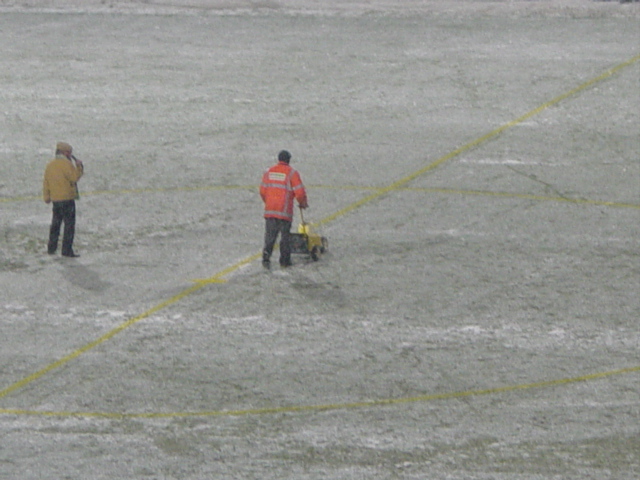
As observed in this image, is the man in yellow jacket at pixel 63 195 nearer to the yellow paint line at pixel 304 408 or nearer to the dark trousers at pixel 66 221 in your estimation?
the dark trousers at pixel 66 221

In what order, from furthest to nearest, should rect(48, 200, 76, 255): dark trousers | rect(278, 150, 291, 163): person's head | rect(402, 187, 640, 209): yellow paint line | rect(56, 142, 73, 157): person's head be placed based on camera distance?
rect(402, 187, 640, 209): yellow paint line → rect(56, 142, 73, 157): person's head → rect(48, 200, 76, 255): dark trousers → rect(278, 150, 291, 163): person's head

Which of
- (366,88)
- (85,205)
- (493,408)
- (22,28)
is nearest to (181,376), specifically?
(493,408)

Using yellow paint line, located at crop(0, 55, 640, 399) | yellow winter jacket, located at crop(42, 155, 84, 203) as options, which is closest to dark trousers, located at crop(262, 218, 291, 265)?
yellow paint line, located at crop(0, 55, 640, 399)

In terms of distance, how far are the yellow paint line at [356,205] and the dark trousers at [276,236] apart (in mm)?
457

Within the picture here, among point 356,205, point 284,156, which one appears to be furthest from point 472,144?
point 284,156

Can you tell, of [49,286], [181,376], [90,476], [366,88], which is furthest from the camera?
[366,88]

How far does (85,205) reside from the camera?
808 inches

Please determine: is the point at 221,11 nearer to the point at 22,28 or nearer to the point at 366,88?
the point at 22,28

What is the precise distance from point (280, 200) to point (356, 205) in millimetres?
3101

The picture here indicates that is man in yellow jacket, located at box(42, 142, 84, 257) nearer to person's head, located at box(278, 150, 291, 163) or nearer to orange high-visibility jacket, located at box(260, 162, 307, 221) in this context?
orange high-visibility jacket, located at box(260, 162, 307, 221)

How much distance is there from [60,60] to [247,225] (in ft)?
38.9

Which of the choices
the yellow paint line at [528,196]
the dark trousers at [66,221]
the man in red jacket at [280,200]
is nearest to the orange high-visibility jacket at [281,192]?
the man in red jacket at [280,200]

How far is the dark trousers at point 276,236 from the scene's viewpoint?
17578 mm

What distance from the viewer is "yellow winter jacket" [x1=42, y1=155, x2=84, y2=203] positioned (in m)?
18.1
